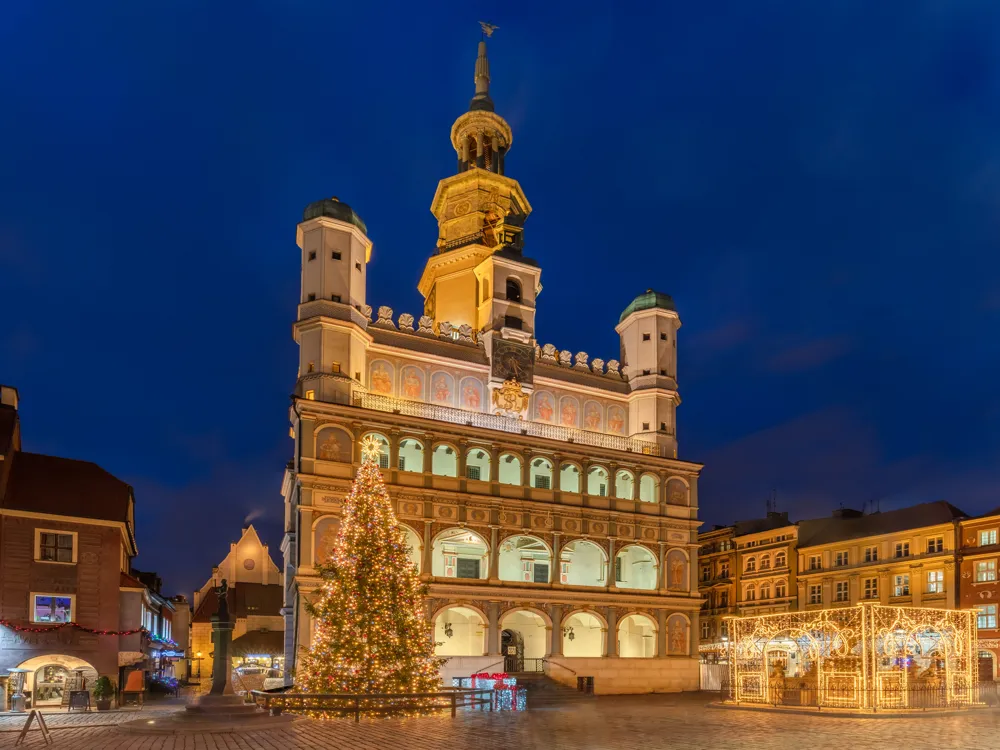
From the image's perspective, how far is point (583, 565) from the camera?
5303 cm

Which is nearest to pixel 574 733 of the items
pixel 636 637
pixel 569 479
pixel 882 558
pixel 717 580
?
pixel 569 479

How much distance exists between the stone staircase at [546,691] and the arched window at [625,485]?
471 inches

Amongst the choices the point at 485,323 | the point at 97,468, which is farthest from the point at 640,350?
the point at 97,468

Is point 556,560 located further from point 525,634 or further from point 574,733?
point 574,733

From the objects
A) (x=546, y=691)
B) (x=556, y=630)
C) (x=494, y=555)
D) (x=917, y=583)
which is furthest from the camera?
(x=917, y=583)

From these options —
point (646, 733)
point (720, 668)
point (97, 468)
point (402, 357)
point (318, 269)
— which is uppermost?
point (318, 269)

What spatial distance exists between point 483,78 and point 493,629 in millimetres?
40017

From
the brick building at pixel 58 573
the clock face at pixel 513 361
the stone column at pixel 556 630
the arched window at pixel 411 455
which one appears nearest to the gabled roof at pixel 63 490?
the brick building at pixel 58 573

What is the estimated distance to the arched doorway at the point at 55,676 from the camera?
114 feet

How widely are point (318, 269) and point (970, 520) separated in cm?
4004

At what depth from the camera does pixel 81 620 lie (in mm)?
36375

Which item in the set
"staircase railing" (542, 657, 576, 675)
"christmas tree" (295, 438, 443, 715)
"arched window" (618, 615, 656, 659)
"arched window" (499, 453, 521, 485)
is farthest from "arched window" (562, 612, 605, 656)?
"christmas tree" (295, 438, 443, 715)

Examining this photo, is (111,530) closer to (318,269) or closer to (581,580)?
(318,269)

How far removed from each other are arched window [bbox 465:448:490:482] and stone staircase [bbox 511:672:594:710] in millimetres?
10210
